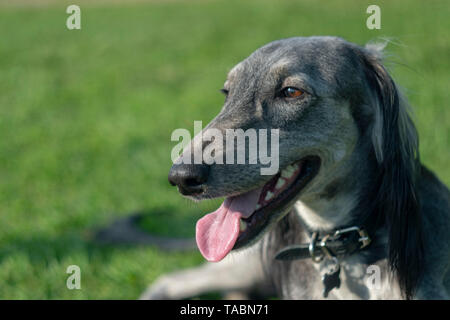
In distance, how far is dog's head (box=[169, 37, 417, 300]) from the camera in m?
3.00

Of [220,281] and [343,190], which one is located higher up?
[343,190]

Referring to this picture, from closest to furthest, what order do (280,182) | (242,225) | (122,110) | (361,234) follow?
(242,225) < (280,182) < (361,234) < (122,110)

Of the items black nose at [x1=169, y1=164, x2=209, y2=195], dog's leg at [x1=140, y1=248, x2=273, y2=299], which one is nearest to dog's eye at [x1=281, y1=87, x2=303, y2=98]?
black nose at [x1=169, y1=164, x2=209, y2=195]

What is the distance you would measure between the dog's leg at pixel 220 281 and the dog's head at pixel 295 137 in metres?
1.37

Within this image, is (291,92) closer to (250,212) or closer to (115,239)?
(250,212)

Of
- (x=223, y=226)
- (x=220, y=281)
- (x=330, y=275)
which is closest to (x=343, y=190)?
(x=330, y=275)

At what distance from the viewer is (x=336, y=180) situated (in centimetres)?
331

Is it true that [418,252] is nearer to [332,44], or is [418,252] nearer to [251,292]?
[332,44]

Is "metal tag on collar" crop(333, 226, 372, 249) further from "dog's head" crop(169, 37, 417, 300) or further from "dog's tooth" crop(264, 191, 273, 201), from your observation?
"dog's tooth" crop(264, 191, 273, 201)

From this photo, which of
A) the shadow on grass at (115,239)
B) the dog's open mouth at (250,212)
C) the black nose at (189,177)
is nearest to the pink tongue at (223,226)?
the dog's open mouth at (250,212)

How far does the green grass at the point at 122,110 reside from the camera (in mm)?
5266

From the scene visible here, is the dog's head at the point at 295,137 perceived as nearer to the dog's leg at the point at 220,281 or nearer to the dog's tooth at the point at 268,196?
the dog's tooth at the point at 268,196

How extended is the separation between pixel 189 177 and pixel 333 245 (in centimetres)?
110
